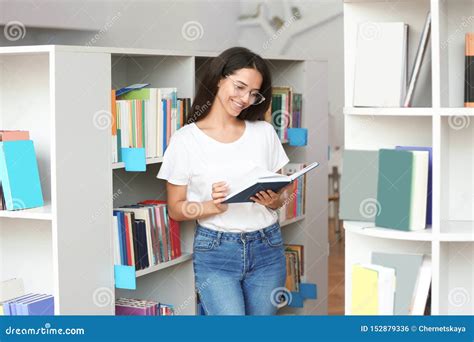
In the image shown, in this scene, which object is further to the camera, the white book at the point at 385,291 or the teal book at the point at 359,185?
the teal book at the point at 359,185

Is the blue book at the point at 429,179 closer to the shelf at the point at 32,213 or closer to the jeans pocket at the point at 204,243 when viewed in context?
the jeans pocket at the point at 204,243

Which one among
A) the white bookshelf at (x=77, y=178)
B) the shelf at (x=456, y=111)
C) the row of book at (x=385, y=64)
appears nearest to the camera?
the shelf at (x=456, y=111)

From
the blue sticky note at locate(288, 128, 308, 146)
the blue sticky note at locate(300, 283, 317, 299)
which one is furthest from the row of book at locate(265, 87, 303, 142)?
the blue sticky note at locate(300, 283, 317, 299)

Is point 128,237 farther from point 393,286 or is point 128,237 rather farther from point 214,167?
point 393,286

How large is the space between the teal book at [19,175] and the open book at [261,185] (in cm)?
69

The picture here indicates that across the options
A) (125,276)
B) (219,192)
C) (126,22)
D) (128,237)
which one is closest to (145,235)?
(128,237)

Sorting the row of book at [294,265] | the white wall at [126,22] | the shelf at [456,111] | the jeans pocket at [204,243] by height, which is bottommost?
the row of book at [294,265]

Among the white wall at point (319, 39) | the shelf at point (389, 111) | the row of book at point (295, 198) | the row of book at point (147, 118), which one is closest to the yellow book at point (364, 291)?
the shelf at point (389, 111)

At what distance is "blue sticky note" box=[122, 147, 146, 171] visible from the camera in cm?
312

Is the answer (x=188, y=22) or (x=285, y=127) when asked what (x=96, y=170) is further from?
(x=188, y=22)

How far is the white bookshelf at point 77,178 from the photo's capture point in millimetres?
2812

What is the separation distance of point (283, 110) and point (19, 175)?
173cm

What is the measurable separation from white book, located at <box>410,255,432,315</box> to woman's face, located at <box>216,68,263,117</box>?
1009 millimetres

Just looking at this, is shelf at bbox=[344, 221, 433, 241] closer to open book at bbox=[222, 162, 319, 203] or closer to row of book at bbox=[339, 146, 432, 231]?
row of book at bbox=[339, 146, 432, 231]
